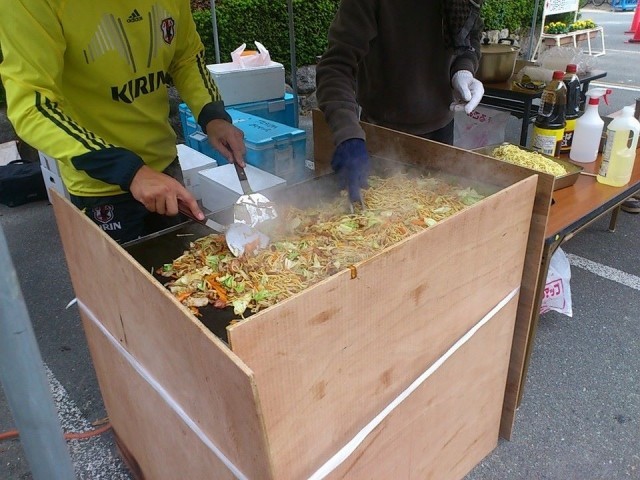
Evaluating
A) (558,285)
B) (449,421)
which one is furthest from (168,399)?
(558,285)

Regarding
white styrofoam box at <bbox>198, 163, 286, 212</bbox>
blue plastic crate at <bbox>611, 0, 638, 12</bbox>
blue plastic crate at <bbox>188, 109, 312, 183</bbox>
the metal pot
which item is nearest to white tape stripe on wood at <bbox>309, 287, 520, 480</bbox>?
white styrofoam box at <bbox>198, 163, 286, 212</bbox>

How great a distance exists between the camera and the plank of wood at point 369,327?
1196 mm

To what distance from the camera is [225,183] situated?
14.6 feet

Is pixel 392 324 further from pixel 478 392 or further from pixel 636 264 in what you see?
pixel 636 264

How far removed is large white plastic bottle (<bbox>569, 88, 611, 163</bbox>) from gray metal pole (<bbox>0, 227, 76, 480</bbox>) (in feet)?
9.27

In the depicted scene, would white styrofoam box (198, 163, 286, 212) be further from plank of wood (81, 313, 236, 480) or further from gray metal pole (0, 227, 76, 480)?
gray metal pole (0, 227, 76, 480)

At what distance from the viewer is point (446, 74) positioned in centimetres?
292

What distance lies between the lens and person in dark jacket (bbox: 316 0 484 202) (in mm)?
2295

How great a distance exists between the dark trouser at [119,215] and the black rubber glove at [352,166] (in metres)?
0.86

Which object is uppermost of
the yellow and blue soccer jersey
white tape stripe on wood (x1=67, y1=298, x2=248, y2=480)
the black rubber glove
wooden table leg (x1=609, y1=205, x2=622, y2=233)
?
the yellow and blue soccer jersey

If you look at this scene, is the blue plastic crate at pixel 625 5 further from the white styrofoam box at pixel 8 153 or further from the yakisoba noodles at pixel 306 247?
the yakisoba noodles at pixel 306 247

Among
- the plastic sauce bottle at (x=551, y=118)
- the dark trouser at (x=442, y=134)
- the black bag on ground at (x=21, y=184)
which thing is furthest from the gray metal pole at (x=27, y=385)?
the black bag on ground at (x=21, y=184)

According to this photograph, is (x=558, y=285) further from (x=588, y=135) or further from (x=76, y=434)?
(x=76, y=434)

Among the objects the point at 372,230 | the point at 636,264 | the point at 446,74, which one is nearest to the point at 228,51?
the point at 446,74
